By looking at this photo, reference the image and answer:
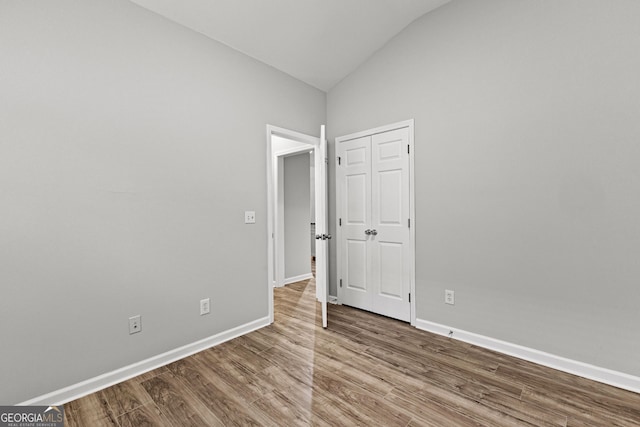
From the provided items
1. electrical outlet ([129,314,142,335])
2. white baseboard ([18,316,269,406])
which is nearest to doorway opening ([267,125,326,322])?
white baseboard ([18,316,269,406])

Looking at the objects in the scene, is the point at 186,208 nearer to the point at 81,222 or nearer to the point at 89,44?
the point at 81,222

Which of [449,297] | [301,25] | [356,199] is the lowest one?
[449,297]

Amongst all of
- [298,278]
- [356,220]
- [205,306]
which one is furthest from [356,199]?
[298,278]

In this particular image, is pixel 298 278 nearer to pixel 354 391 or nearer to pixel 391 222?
pixel 391 222

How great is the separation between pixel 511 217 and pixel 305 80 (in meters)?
2.70

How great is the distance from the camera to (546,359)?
224cm

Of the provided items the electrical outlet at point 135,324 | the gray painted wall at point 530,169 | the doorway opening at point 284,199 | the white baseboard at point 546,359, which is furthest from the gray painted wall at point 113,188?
the white baseboard at point 546,359

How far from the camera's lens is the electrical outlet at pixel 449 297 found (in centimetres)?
274

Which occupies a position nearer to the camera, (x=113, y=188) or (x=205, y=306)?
(x=113, y=188)

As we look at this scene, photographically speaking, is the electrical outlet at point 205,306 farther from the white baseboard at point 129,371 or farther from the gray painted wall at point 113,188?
the white baseboard at point 129,371

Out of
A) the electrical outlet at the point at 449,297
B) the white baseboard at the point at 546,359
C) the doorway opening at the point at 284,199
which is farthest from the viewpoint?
the doorway opening at the point at 284,199

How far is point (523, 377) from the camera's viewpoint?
2.09m

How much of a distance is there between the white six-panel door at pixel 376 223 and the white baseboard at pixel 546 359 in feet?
1.51

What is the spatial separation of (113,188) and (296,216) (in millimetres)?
3120
